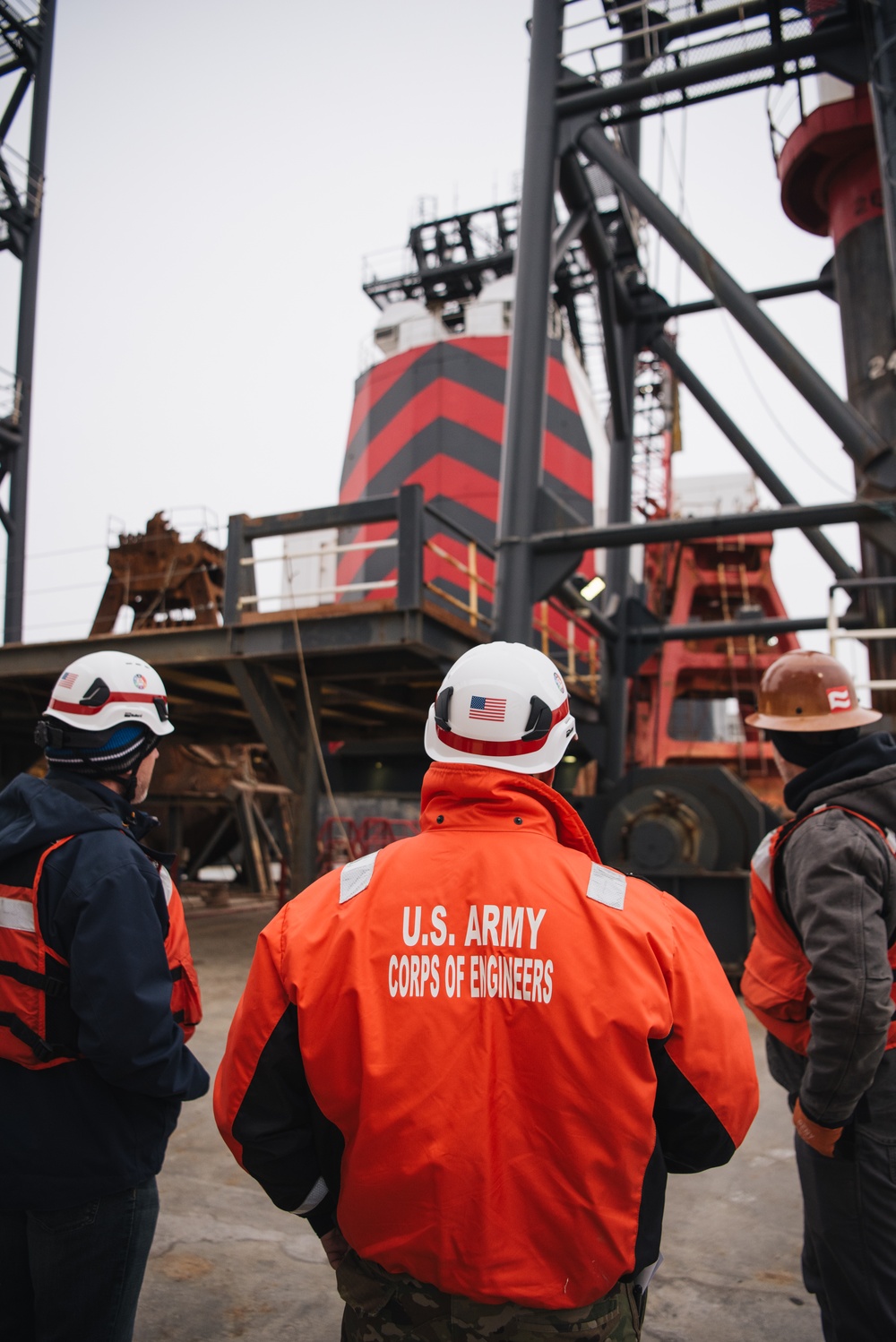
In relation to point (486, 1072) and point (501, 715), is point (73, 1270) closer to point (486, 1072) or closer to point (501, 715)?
point (486, 1072)

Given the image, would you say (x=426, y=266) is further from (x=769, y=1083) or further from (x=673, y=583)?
(x=769, y=1083)

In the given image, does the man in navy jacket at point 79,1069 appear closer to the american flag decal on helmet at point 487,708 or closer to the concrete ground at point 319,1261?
the american flag decal on helmet at point 487,708

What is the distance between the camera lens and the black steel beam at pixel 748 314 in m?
7.00

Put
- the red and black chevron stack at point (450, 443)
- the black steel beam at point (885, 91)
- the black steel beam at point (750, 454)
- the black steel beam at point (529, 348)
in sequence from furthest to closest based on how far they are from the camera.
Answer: the red and black chevron stack at point (450, 443)
the black steel beam at point (750, 454)
the black steel beam at point (529, 348)
the black steel beam at point (885, 91)

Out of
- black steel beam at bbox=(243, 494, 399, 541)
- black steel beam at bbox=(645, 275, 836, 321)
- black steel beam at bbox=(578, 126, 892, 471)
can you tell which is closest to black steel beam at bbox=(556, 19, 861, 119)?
black steel beam at bbox=(578, 126, 892, 471)

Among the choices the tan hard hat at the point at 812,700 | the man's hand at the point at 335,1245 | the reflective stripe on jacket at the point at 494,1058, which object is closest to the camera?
the reflective stripe on jacket at the point at 494,1058

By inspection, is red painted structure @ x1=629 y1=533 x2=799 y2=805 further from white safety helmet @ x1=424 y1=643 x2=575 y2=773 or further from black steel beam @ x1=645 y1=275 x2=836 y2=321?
white safety helmet @ x1=424 y1=643 x2=575 y2=773

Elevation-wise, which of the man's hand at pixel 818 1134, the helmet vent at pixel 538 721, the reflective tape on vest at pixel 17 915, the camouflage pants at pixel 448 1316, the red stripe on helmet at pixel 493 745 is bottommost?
the man's hand at pixel 818 1134

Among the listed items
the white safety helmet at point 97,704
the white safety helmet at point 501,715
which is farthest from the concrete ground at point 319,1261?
the white safety helmet at point 501,715

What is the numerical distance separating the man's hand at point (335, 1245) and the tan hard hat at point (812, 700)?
67.4 inches

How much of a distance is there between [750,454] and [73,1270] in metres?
10.2

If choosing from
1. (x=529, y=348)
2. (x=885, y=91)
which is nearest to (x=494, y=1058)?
(x=529, y=348)

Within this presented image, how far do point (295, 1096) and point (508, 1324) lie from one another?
0.47 m

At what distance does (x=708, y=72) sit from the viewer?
8125mm
